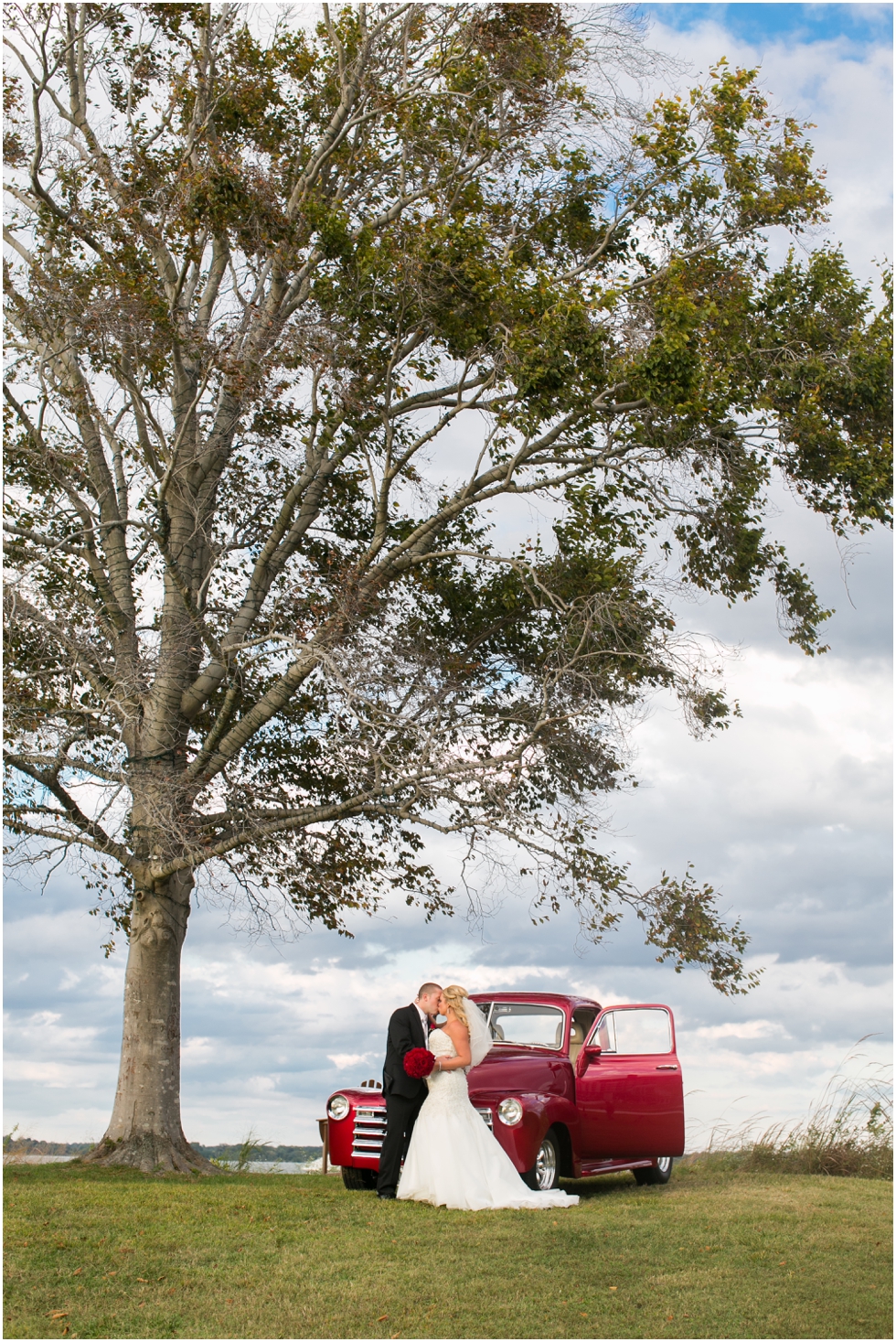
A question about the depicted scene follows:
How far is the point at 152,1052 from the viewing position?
14.6 meters

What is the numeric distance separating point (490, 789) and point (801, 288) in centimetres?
829

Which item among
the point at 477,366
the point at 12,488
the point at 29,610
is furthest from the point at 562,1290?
the point at 12,488

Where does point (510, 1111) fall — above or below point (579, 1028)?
below

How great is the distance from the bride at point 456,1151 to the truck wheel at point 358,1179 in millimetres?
1404

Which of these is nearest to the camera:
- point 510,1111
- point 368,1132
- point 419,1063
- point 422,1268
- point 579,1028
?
point 422,1268

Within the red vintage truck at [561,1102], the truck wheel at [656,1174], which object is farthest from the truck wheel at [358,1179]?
the truck wheel at [656,1174]

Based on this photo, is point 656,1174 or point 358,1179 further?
point 656,1174

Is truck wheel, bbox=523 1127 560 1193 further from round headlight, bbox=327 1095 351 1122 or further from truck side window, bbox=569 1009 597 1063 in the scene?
round headlight, bbox=327 1095 351 1122

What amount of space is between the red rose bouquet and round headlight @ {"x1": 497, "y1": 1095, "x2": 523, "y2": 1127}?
900 millimetres

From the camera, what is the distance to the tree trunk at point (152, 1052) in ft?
46.5

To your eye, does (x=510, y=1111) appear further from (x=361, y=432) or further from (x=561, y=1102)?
(x=361, y=432)

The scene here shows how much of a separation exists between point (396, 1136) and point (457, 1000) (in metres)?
1.45

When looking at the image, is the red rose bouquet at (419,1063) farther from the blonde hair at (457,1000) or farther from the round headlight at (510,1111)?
the round headlight at (510,1111)

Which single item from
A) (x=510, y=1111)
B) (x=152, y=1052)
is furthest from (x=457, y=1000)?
(x=152, y=1052)
